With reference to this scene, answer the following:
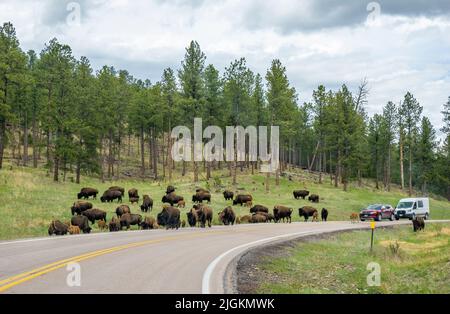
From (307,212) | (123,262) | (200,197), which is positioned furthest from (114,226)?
(307,212)

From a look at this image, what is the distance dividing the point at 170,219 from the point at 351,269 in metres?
12.2

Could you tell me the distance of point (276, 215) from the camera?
35906mm

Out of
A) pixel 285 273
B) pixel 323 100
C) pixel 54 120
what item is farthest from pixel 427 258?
pixel 323 100

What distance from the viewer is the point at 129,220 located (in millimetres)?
27109

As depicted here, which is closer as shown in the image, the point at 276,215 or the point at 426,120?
the point at 276,215

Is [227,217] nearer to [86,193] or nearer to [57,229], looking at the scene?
[57,229]

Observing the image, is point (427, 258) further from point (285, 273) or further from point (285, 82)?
point (285, 82)

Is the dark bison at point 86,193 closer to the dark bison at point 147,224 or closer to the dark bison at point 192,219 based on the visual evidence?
the dark bison at point 147,224

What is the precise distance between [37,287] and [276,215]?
27269mm

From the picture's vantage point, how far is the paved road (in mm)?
10383

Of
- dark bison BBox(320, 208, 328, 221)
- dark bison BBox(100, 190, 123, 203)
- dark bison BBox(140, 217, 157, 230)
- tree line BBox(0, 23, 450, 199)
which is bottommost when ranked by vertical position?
dark bison BBox(320, 208, 328, 221)

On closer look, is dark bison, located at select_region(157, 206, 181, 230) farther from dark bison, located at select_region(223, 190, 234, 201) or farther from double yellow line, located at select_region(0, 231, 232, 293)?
dark bison, located at select_region(223, 190, 234, 201)

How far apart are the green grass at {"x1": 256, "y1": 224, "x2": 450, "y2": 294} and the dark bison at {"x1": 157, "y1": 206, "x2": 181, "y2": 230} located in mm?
7994

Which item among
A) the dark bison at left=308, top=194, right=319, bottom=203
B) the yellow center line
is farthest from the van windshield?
the yellow center line
